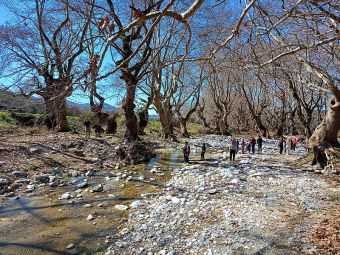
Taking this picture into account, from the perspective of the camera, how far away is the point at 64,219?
703 centimetres

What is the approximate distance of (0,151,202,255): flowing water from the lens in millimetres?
5770

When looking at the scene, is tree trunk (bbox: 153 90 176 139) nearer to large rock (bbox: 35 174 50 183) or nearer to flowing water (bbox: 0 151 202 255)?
large rock (bbox: 35 174 50 183)

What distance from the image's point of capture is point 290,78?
20109mm

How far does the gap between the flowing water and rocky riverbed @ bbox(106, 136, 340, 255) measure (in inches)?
18.6

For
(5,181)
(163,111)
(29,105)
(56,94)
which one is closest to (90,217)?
(29,105)

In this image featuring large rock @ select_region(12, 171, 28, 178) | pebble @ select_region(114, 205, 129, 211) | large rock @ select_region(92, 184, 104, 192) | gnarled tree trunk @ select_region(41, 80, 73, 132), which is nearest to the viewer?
gnarled tree trunk @ select_region(41, 80, 73, 132)

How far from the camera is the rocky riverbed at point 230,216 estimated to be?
556cm

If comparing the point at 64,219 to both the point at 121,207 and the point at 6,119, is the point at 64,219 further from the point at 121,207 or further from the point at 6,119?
the point at 6,119

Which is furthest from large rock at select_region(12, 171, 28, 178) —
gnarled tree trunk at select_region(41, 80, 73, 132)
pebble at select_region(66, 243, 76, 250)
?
gnarled tree trunk at select_region(41, 80, 73, 132)

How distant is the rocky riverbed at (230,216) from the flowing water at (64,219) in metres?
0.47

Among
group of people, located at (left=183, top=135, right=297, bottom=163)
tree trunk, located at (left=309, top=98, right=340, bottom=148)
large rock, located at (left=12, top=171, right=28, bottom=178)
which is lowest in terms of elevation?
large rock, located at (left=12, top=171, right=28, bottom=178)

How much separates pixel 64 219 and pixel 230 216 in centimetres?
386

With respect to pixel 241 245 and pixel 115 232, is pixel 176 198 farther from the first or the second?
pixel 241 245

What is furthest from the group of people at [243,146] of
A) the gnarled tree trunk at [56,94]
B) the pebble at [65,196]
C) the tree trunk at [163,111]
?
the gnarled tree trunk at [56,94]
